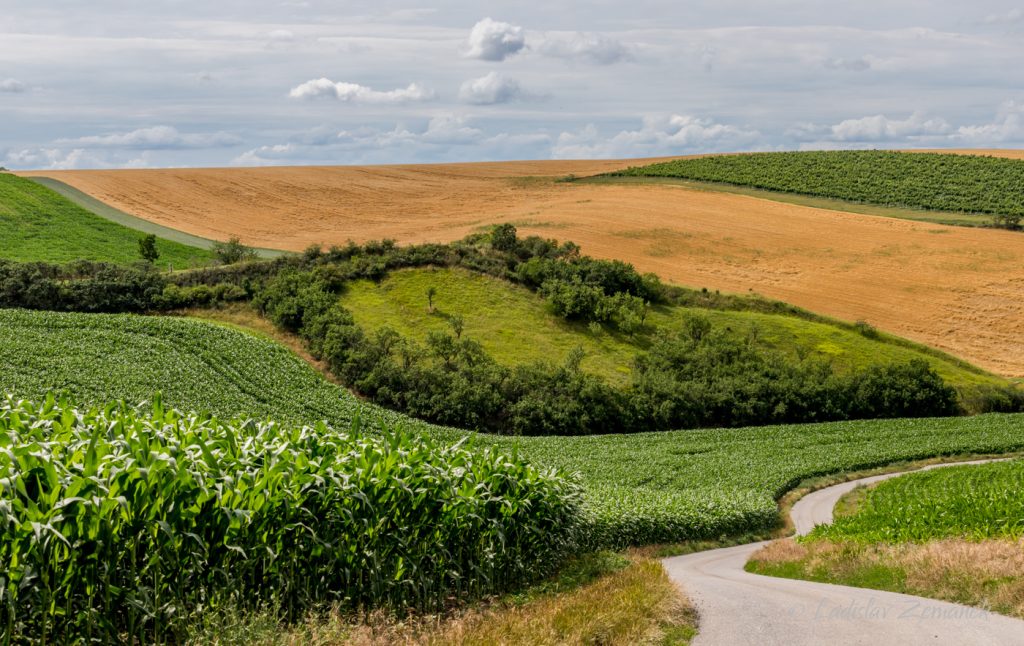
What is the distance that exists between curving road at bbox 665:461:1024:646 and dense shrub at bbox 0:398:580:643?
316cm

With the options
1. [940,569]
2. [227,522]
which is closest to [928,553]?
[940,569]

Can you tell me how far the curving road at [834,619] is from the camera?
421 inches

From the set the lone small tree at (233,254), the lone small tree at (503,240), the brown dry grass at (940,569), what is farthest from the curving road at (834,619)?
the lone small tree at (233,254)

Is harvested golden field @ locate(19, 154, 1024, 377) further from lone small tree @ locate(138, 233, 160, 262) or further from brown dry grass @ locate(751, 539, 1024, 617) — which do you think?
brown dry grass @ locate(751, 539, 1024, 617)

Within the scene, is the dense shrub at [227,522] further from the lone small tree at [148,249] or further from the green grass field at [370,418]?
the lone small tree at [148,249]

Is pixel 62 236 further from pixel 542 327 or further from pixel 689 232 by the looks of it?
pixel 689 232

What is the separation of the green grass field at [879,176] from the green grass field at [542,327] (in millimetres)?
45136

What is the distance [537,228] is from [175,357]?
150ft

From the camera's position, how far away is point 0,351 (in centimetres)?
4397

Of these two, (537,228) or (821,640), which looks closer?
(821,640)

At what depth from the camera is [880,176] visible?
128125 mm

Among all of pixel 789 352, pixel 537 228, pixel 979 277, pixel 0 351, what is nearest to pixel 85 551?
pixel 0 351

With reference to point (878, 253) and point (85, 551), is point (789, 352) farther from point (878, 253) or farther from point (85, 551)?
point (85, 551)

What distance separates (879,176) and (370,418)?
104436 millimetres
